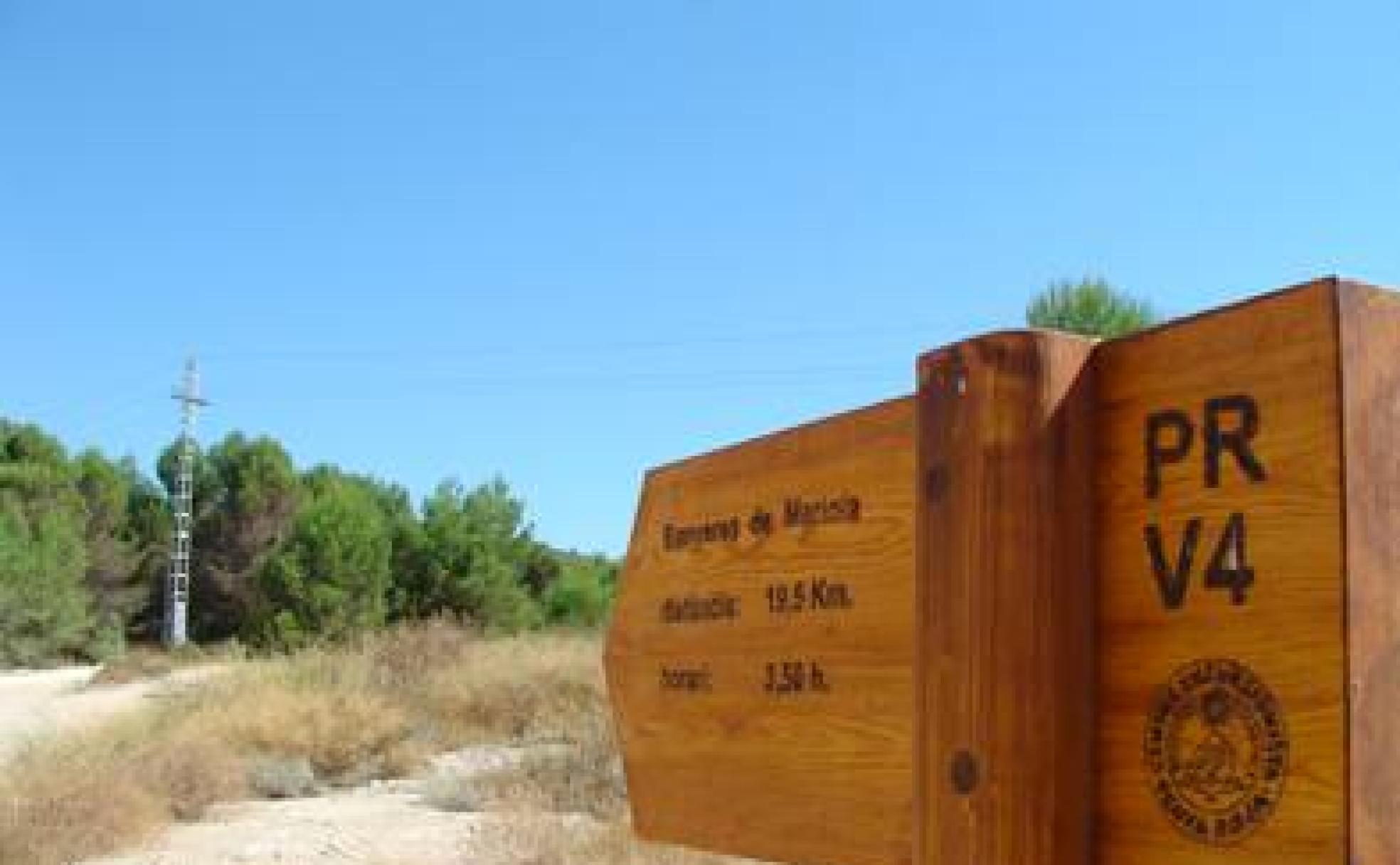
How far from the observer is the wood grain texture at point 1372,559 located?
4.06 feet

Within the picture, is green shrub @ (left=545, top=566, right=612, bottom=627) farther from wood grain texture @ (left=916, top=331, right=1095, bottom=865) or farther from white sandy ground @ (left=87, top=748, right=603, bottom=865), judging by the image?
wood grain texture @ (left=916, top=331, right=1095, bottom=865)

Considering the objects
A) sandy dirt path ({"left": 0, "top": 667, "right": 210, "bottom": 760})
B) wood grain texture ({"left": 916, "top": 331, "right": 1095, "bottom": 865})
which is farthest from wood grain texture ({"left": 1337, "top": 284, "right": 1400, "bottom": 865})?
sandy dirt path ({"left": 0, "top": 667, "right": 210, "bottom": 760})

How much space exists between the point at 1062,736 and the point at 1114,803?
0.08 meters

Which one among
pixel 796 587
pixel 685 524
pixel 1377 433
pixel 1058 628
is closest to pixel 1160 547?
pixel 1058 628

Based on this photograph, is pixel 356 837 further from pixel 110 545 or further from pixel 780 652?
pixel 110 545

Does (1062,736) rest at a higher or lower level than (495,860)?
higher

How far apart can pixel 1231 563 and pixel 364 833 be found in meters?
8.75

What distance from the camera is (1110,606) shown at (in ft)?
4.99

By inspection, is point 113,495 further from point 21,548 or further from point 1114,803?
point 1114,803

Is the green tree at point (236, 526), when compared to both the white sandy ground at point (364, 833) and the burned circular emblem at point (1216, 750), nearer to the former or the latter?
the white sandy ground at point (364, 833)

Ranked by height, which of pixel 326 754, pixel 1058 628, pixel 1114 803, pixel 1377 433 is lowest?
pixel 326 754

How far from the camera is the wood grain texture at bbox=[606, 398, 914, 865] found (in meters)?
1.89

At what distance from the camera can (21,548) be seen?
42.2 meters

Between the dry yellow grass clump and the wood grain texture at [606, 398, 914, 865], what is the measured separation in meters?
6.68
